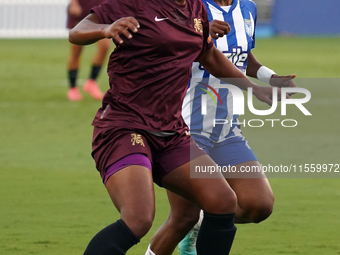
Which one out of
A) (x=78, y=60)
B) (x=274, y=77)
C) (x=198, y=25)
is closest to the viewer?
(x=198, y=25)

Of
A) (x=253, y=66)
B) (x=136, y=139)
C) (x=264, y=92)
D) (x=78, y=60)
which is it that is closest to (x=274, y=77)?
(x=264, y=92)

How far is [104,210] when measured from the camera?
610 centimetres

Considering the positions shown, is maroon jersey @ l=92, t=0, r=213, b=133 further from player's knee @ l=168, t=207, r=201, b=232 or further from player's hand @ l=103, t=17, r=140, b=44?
player's knee @ l=168, t=207, r=201, b=232

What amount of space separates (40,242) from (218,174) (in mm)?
1831

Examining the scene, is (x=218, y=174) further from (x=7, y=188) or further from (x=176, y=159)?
(x=7, y=188)

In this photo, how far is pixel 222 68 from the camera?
4.45m

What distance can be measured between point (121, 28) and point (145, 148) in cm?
68

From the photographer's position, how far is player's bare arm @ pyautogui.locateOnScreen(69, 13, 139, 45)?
3.51 m

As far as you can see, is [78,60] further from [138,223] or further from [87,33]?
[138,223]

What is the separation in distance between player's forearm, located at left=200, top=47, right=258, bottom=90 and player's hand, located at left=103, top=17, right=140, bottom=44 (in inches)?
36.1

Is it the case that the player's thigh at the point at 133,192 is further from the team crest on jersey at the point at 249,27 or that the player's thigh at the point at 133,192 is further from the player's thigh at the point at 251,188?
the team crest on jersey at the point at 249,27

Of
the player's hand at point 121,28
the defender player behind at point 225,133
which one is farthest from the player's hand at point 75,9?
the player's hand at point 121,28

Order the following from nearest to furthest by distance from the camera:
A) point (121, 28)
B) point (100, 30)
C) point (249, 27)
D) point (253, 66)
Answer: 1. point (121, 28)
2. point (100, 30)
3. point (249, 27)
4. point (253, 66)

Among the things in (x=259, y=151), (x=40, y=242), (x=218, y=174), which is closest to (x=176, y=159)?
(x=218, y=174)
